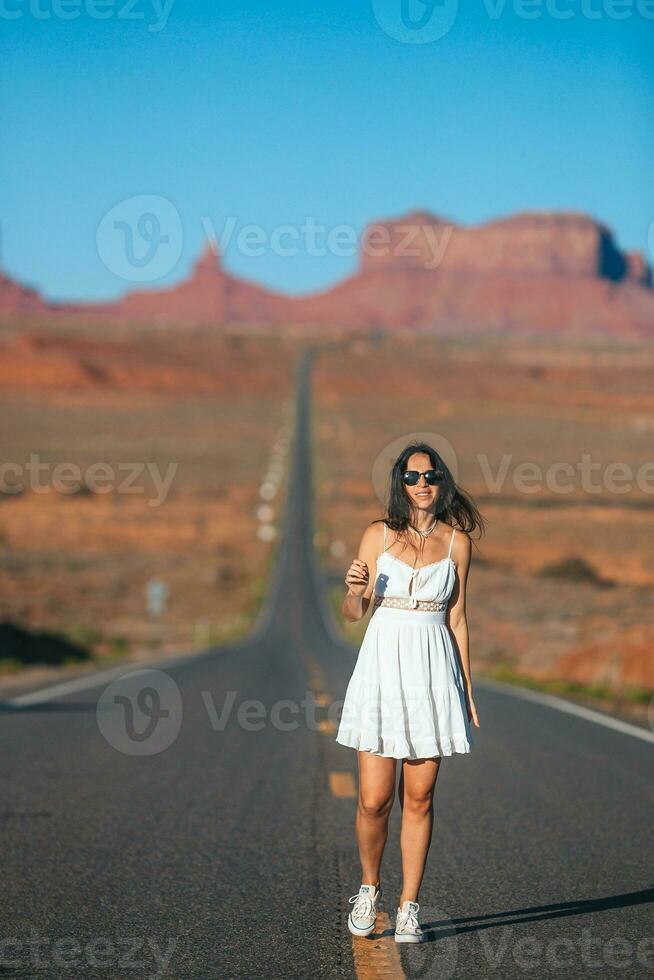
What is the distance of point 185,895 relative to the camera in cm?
557

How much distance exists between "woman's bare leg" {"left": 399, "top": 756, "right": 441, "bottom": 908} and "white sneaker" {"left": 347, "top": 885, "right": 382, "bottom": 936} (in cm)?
12

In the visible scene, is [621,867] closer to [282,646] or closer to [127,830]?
[127,830]

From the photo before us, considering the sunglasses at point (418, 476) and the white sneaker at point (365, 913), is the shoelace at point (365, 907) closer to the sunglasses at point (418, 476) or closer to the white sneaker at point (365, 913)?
the white sneaker at point (365, 913)

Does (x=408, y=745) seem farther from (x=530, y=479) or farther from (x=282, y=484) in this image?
(x=282, y=484)

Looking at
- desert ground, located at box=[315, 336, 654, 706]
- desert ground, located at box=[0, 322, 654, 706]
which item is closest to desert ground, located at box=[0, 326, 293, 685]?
desert ground, located at box=[0, 322, 654, 706]

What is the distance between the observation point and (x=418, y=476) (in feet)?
16.6

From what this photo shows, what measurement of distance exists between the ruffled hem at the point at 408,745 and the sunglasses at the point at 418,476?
101 centimetres

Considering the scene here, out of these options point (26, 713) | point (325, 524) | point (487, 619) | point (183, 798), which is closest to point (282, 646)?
point (487, 619)

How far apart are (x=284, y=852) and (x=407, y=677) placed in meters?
2.06

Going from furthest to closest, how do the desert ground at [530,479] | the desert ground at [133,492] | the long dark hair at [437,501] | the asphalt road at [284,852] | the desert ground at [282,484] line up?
1. the desert ground at [133,492]
2. the desert ground at [282,484]
3. the desert ground at [530,479]
4. the long dark hair at [437,501]
5. the asphalt road at [284,852]

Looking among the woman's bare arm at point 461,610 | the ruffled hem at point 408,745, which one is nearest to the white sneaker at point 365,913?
the ruffled hem at point 408,745

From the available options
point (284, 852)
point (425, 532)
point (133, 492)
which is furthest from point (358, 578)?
point (133, 492)

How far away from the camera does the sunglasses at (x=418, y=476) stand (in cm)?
506

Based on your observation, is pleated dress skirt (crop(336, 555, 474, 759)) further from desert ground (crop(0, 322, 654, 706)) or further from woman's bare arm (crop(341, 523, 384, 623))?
desert ground (crop(0, 322, 654, 706))
